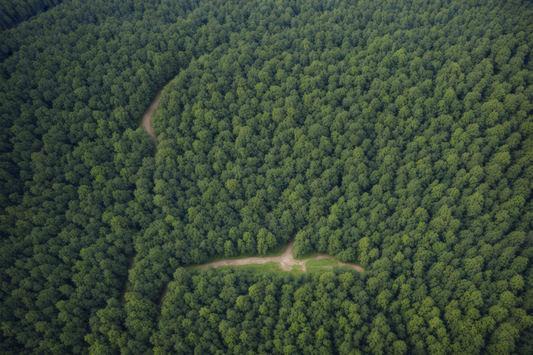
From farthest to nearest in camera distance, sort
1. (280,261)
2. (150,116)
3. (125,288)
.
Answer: (150,116), (280,261), (125,288)

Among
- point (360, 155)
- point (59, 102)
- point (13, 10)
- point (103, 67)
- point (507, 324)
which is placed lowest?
point (507, 324)

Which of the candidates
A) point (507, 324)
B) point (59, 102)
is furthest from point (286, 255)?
point (59, 102)

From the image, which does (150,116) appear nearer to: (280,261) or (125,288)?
(125,288)

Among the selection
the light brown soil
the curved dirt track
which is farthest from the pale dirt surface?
the curved dirt track

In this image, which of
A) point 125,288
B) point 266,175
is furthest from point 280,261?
point 125,288

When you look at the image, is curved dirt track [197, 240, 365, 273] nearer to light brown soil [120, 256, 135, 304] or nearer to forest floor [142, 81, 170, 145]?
light brown soil [120, 256, 135, 304]

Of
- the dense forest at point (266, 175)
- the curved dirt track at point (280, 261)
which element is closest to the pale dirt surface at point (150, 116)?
the dense forest at point (266, 175)

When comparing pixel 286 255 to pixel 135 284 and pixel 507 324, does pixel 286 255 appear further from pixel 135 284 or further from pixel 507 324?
pixel 507 324

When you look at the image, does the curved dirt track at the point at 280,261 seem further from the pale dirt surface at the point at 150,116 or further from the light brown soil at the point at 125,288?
the pale dirt surface at the point at 150,116

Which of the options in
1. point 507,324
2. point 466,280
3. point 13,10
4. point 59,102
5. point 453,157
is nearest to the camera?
point 507,324
